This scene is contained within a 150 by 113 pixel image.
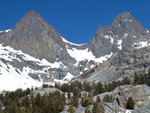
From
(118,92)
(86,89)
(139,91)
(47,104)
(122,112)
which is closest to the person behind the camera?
(122,112)

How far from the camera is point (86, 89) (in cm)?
16600

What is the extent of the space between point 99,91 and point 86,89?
26.2 metres

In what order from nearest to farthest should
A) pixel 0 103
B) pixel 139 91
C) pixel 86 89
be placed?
pixel 139 91 → pixel 0 103 → pixel 86 89

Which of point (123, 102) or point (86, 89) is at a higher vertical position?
point (86, 89)

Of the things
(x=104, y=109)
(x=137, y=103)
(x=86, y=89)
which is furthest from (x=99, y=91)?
(x=104, y=109)

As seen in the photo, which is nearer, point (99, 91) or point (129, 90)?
point (129, 90)

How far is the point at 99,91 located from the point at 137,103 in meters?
50.1

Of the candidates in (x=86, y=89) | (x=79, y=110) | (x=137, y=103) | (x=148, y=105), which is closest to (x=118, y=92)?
(x=137, y=103)

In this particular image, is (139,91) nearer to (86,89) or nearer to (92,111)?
(92,111)

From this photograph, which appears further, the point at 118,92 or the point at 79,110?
the point at 118,92

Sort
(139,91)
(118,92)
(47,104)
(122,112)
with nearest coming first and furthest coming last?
(122,112), (47,104), (139,91), (118,92)

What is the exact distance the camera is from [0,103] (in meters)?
125

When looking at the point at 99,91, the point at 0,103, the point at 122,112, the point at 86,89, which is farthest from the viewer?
the point at 86,89

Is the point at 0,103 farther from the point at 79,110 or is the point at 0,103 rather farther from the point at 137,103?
the point at 137,103
